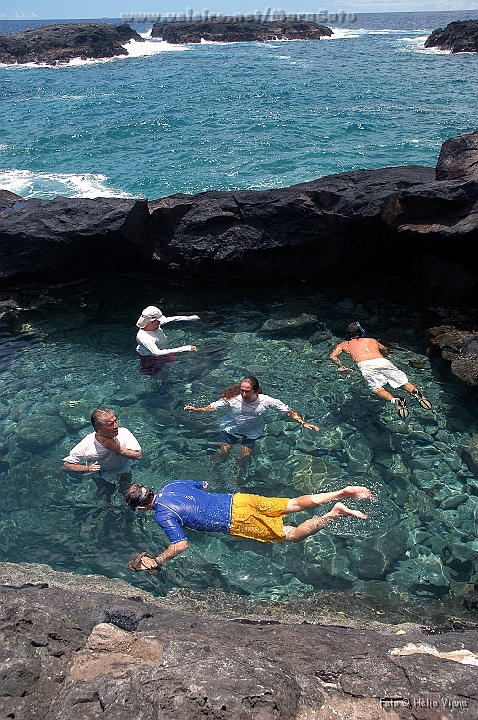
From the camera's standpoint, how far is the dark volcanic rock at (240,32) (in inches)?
3017

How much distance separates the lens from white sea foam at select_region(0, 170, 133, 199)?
1894cm

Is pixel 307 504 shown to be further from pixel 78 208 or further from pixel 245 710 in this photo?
pixel 78 208

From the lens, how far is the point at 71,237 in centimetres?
955

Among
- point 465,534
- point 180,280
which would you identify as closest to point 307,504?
point 465,534

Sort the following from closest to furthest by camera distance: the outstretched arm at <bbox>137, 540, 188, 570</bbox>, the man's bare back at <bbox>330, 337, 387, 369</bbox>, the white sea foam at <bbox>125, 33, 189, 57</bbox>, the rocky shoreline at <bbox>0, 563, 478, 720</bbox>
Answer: the rocky shoreline at <bbox>0, 563, 478, 720</bbox> → the outstretched arm at <bbox>137, 540, 188, 570</bbox> → the man's bare back at <bbox>330, 337, 387, 369</bbox> → the white sea foam at <bbox>125, 33, 189, 57</bbox>

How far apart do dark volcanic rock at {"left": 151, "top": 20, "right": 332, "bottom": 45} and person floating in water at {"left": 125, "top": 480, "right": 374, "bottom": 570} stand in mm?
84849

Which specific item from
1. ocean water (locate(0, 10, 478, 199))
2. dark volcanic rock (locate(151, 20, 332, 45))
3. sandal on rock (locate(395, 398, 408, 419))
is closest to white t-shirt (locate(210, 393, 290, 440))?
sandal on rock (locate(395, 398, 408, 419))

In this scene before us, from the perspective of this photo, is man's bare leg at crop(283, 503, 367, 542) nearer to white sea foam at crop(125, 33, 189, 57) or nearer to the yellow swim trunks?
the yellow swim trunks

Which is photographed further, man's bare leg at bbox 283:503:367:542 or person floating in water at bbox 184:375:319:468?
person floating in water at bbox 184:375:319:468

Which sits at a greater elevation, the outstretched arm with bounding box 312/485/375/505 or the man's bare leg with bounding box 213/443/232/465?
the outstretched arm with bounding box 312/485/375/505

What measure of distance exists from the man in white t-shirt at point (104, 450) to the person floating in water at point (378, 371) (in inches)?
131

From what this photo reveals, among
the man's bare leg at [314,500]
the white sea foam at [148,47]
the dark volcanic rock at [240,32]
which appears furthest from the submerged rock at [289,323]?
the dark volcanic rock at [240,32]

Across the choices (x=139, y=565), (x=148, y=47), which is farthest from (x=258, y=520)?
(x=148, y=47)

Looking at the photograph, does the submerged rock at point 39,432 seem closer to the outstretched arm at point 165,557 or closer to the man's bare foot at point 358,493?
the outstretched arm at point 165,557
